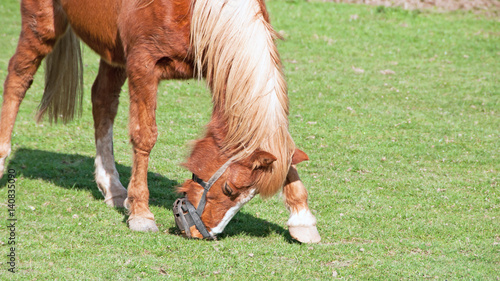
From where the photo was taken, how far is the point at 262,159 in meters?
4.09

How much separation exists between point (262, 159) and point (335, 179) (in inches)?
112

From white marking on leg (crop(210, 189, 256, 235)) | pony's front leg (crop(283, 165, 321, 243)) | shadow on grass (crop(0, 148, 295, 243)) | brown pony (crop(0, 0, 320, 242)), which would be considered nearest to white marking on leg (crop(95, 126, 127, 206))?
shadow on grass (crop(0, 148, 295, 243))

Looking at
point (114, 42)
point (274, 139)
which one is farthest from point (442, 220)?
point (114, 42)

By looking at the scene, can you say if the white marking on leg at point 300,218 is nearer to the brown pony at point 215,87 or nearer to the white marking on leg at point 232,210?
the brown pony at point 215,87

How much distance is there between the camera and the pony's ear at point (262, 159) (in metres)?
4.07

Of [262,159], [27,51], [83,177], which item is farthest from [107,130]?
[262,159]

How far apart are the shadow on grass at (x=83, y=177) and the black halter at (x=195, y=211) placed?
1.93 ft

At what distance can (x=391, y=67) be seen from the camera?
11992 millimetres

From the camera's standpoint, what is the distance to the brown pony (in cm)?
428

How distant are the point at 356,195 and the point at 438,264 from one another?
72.0 inches

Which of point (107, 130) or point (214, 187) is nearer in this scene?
point (214, 187)

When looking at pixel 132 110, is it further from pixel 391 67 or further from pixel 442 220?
pixel 391 67

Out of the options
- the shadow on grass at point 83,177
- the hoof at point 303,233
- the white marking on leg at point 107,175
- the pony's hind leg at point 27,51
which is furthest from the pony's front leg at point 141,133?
the pony's hind leg at point 27,51

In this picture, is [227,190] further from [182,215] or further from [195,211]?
[182,215]
